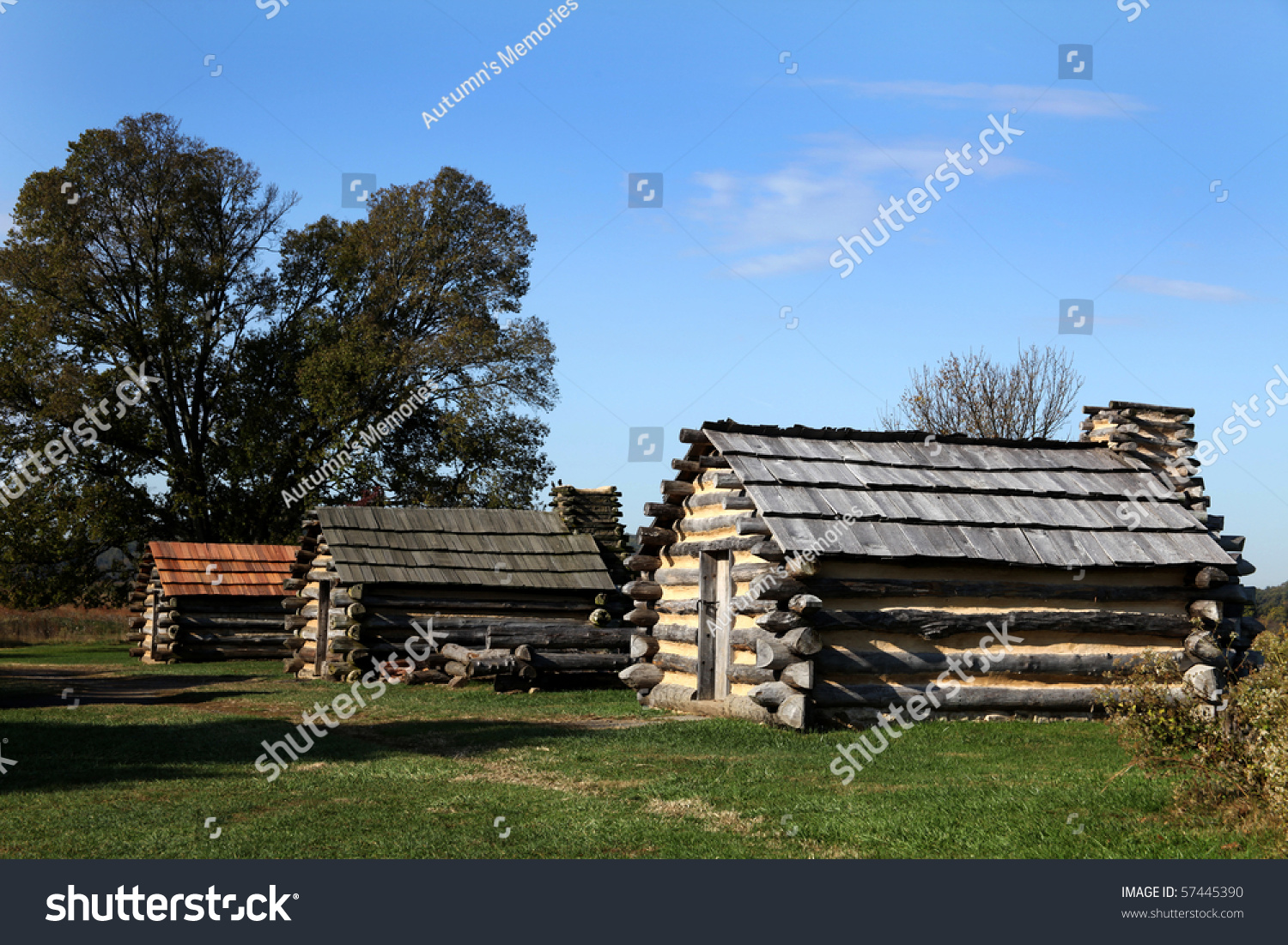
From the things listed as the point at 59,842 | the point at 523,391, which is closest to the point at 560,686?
the point at 59,842

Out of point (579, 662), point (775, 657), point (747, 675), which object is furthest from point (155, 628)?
point (775, 657)

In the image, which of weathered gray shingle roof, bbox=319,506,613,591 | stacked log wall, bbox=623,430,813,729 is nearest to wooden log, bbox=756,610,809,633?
stacked log wall, bbox=623,430,813,729

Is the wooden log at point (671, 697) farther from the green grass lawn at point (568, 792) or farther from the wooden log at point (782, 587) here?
the wooden log at point (782, 587)

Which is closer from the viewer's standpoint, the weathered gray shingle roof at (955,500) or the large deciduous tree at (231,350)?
the weathered gray shingle roof at (955,500)

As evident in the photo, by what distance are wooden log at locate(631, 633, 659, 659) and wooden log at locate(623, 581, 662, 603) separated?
1.97 ft

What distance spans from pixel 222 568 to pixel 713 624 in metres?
18.6

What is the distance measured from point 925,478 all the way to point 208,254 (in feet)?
88.2

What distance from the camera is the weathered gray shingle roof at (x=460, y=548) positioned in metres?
23.0

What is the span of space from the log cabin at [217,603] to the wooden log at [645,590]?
49.3ft

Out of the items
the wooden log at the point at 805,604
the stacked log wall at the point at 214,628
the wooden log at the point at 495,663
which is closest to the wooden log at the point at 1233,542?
the wooden log at the point at 805,604

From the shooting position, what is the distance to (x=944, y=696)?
13781 millimetres

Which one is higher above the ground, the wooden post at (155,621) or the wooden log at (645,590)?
the wooden log at (645,590)

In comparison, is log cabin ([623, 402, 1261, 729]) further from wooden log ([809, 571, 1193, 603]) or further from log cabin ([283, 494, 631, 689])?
log cabin ([283, 494, 631, 689])

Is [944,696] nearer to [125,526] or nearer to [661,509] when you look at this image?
[661,509]
